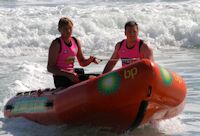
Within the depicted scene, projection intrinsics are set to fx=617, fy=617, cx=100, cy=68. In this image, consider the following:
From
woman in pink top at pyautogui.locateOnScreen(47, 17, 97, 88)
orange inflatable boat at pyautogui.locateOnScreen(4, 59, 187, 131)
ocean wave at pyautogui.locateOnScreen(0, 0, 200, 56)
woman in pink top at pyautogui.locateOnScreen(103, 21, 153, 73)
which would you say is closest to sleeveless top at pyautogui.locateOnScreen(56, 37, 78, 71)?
woman in pink top at pyautogui.locateOnScreen(47, 17, 97, 88)

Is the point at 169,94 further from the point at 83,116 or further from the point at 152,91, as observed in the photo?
the point at 83,116

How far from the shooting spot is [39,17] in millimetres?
19016

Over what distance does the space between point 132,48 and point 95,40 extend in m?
9.41

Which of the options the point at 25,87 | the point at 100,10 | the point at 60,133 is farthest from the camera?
the point at 100,10

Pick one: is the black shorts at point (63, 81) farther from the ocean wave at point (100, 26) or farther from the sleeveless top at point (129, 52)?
the ocean wave at point (100, 26)

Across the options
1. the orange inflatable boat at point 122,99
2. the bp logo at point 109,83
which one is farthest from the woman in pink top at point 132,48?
the bp logo at point 109,83

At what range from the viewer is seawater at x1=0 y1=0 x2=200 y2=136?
7.29 m

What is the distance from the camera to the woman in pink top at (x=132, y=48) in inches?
270

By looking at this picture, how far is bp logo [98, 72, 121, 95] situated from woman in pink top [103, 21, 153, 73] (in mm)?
821

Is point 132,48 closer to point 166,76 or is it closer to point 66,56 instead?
point 66,56

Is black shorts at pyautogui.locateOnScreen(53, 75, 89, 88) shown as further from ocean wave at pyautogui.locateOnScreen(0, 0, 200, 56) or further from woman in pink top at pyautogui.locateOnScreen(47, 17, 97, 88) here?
ocean wave at pyautogui.locateOnScreen(0, 0, 200, 56)

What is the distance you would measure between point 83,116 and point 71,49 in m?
0.97

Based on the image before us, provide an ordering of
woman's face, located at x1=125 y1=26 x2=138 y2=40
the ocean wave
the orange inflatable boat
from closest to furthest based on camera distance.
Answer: the orange inflatable boat → woman's face, located at x1=125 y1=26 x2=138 y2=40 → the ocean wave

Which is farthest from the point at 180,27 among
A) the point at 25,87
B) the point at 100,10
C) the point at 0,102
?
the point at 0,102
